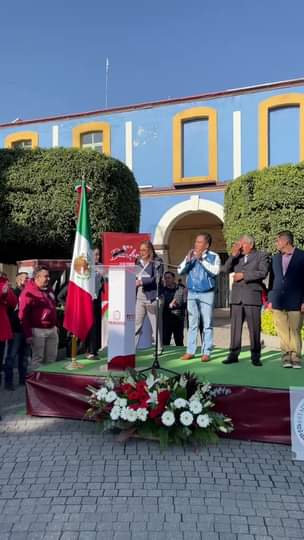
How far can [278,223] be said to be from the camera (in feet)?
35.1

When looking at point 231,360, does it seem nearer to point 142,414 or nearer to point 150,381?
point 150,381

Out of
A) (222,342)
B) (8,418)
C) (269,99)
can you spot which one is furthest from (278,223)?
(8,418)

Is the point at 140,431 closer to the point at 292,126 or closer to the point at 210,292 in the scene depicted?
the point at 210,292

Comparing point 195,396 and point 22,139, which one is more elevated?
point 22,139

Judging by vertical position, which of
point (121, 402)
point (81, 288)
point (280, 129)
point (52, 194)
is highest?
point (280, 129)

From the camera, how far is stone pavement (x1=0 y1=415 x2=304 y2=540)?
2760 millimetres

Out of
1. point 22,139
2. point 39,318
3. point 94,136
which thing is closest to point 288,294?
point 39,318

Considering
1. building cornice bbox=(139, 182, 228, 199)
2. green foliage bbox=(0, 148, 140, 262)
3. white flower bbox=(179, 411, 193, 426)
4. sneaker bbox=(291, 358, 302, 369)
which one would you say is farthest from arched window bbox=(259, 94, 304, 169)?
white flower bbox=(179, 411, 193, 426)

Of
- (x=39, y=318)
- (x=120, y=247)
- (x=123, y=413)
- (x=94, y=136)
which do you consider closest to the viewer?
(x=123, y=413)

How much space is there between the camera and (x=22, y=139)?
56.1 ft

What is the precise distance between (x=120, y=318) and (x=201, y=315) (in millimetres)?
1107

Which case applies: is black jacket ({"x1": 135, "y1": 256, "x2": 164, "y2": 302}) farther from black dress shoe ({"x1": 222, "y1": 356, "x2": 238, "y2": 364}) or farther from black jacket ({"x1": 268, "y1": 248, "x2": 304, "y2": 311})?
black jacket ({"x1": 268, "y1": 248, "x2": 304, "y2": 311})

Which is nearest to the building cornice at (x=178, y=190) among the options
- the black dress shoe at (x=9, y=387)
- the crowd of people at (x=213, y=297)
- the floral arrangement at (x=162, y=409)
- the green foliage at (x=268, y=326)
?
the green foliage at (x=268, y=326)

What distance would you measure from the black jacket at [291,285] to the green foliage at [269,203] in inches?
216
